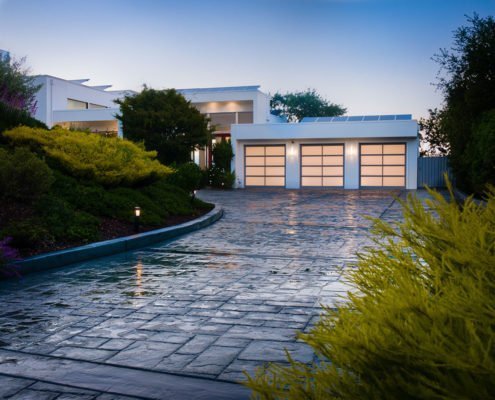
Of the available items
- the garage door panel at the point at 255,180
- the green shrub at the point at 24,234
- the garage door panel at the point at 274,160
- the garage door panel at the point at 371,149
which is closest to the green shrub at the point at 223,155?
the garage door panel at the point at 255,180

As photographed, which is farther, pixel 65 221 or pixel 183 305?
pixel 65 221

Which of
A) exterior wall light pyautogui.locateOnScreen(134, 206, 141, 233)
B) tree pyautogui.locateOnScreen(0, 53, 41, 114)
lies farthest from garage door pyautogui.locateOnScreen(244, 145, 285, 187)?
exterior wall light pyautogui.locateOnScreen(134, 206, 141, 233)

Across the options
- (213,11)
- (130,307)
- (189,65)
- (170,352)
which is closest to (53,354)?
(170,352)

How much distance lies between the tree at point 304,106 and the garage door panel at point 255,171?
37.5 meters

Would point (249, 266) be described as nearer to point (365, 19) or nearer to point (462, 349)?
point (462, 349)

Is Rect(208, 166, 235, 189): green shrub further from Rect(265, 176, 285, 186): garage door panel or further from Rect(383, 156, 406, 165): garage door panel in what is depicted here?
Answer: Rect(383, 156, 406, 165): garage door panel

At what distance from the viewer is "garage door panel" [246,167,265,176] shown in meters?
33.2

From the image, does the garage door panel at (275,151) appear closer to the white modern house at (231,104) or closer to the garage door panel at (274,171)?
the garage door panel at (274,171)

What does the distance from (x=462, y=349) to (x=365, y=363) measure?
0.27 m

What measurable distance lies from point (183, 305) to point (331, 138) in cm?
2674

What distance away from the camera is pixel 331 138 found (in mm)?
31938

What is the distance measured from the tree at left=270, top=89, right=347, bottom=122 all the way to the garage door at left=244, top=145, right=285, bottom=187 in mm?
37396

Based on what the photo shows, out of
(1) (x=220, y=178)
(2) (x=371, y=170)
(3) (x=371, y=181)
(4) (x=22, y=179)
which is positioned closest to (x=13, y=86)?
(4) (x=22, y=179)

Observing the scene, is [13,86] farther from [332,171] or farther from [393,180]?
[393,180]
